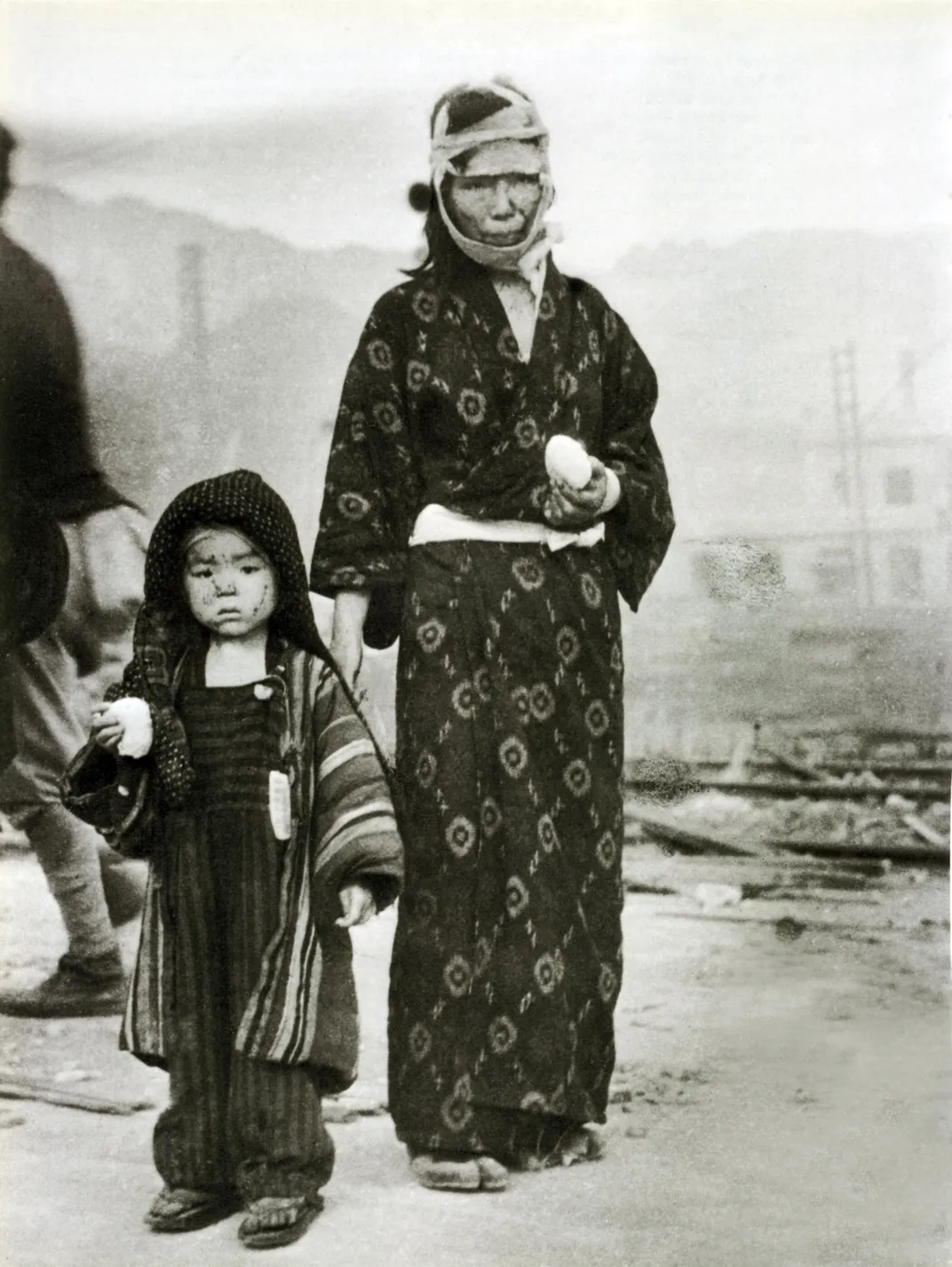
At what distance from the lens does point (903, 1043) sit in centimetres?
362

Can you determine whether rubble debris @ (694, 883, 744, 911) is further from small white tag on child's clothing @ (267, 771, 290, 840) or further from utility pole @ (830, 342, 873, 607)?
small white tag on child's clothing @ (267, 771, 290, 840)

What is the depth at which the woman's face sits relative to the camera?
359 centimetres

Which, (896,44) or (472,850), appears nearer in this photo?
(472,850)

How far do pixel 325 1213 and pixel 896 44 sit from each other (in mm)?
2879

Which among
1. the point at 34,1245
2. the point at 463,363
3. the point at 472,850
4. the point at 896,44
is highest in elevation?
the point at 896,44

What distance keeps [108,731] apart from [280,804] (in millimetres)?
380

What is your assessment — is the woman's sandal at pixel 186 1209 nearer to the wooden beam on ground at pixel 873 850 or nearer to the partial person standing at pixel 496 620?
the partial person standing at pixel 496 620

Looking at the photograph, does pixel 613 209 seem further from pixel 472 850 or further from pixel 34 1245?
pixel 34 1245

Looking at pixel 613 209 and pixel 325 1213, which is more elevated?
pixel 613 209

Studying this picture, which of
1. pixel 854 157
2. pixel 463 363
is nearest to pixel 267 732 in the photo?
pixel 463 363

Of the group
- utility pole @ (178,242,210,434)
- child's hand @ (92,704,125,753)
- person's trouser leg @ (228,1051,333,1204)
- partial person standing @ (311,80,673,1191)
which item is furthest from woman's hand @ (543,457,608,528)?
person's trouser leg @ (228,1051,333,1204)

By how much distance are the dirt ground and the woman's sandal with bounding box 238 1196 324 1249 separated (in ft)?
0.10

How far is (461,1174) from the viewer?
3.37 m

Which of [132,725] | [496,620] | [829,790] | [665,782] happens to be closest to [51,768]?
[132,725]
